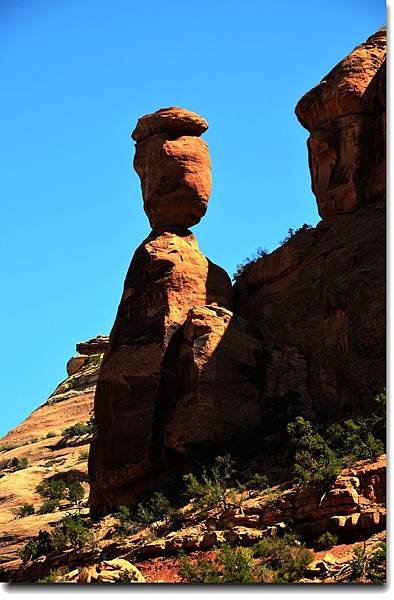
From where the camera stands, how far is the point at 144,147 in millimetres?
44406

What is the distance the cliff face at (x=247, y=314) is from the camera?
36688 mm

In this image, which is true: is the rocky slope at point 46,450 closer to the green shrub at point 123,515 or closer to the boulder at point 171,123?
the green shrub at point 123,515

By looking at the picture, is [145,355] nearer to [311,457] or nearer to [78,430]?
[311,457]

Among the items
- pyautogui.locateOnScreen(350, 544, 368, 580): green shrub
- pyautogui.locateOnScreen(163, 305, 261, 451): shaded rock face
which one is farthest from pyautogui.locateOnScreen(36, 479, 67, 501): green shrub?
pyautogui.locateOnScreen(350, 544, 368, 580): green shrub

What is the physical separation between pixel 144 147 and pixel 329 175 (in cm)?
699

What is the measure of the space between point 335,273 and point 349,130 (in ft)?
18.7

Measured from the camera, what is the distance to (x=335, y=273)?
38.0 m

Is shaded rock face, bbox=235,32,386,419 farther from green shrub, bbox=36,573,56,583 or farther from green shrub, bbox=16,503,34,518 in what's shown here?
green shrub, bbox=16,503,34,518

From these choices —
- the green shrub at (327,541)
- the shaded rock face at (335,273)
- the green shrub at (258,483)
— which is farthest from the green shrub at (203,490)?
the green shrub at (327,541)

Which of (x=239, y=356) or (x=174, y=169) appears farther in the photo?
(x=174, y=169)

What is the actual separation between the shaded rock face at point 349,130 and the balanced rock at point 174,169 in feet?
12.7

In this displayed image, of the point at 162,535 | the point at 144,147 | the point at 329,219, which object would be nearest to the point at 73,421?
the point at 144,147

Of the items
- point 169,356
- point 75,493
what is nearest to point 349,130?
point 169,356

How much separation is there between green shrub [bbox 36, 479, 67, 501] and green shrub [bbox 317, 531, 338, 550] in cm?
1967
